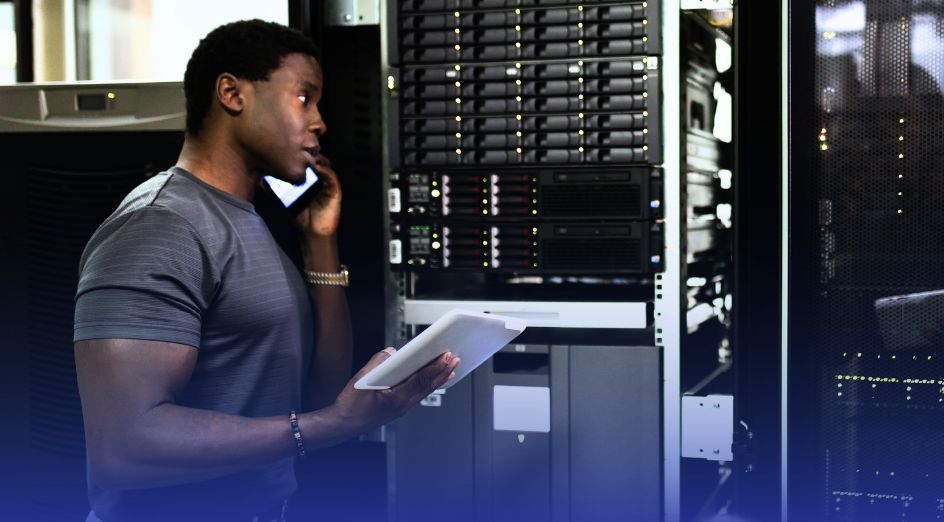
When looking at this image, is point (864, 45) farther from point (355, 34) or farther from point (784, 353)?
point (355, 34)

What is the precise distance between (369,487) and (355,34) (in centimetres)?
97

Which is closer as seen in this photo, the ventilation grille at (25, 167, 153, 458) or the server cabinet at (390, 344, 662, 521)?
the server cabinet at (390, 344, 662, 521)

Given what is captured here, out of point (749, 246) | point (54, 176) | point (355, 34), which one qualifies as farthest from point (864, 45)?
point (54, 176)

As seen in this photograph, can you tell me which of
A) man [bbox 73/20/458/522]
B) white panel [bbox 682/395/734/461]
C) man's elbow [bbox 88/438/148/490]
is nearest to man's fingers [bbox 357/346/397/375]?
man [bbox 73/20/458/522]

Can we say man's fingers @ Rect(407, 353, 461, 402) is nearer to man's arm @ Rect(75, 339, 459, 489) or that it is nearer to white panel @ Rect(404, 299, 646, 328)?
man's arm @ Rect(75, 339, 459, 489)

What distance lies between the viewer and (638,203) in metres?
2.12

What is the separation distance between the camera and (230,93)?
1.74 m

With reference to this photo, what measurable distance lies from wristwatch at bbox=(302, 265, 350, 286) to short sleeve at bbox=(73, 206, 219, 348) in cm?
46

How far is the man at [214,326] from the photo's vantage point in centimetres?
150

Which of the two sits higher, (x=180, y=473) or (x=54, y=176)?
(x=54, y=176)

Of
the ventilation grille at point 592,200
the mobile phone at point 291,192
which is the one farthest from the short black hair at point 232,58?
the ventilation grille at point 592,200

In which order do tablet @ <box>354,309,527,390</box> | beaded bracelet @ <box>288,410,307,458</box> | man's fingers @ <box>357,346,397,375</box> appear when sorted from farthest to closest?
man's fingers @ <box>357,346,397,375</box> < beaded bracelet @ <box>288,410,307,458</box> < tablet @ <box>354,309,527,390</box>

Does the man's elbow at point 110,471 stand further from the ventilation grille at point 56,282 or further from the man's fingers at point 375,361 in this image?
the ventilation grille at point 56,282

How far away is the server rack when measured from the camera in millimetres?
2096
